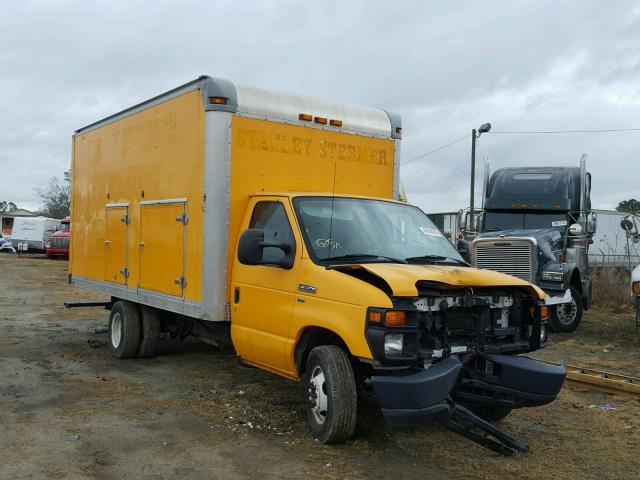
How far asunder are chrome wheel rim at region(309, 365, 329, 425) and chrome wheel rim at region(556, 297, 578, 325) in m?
7.89

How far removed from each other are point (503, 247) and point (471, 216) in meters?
1.86

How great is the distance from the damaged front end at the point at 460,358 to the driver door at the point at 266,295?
1.07 metres

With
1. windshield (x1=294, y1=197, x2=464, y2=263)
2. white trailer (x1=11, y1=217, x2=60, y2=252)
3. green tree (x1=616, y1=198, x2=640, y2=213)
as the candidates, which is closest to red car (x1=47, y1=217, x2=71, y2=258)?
white trailer (x1=11, y1=217, x2=60, y2=252)

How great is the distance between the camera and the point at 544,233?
12469 millimetres

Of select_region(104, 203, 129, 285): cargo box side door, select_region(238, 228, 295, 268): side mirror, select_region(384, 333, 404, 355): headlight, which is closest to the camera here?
select_region(384, 333, 404, 355): headlight

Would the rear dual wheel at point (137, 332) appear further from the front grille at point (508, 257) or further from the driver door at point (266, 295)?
the front grille at point (508, 257)

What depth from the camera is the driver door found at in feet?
18.8

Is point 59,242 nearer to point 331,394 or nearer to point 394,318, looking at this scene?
point 331,394

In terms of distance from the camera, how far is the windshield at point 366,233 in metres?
5.67

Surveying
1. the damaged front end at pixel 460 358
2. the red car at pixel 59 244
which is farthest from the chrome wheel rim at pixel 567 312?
the red car at pixel 59 244

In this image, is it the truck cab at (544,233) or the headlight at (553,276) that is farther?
the truck cab at (544,233)

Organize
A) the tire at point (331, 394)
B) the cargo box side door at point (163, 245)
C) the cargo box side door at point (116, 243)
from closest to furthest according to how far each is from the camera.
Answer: the tire at point (331, 394)
the cargo box side door at point (163, 245)
the cargo box side door at point (116, 243)

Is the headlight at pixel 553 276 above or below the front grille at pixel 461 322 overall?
above

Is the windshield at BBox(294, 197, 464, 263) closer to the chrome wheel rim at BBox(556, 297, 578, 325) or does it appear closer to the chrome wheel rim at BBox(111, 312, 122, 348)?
the chrome wheel rim at BBox(111, 312, 122, 348)
